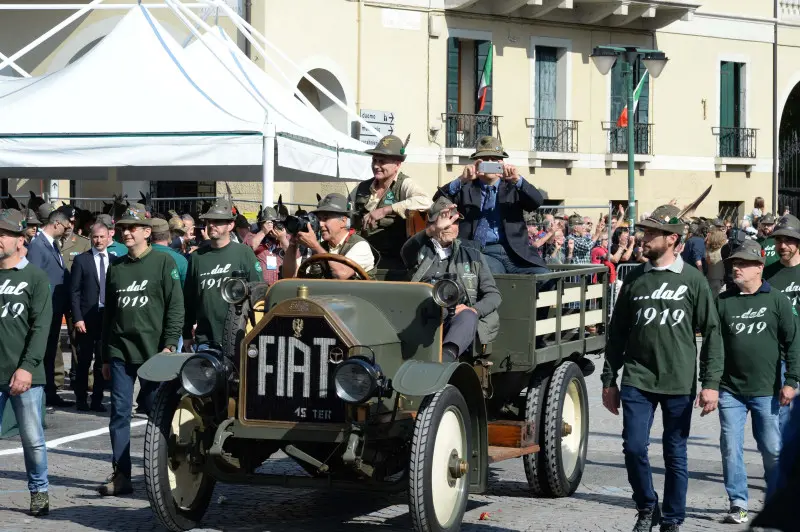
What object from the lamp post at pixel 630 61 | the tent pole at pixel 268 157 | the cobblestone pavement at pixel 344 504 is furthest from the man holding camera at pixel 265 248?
the lamp post at pixel 630 61

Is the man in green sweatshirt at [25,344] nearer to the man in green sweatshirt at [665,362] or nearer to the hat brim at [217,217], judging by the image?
the hat brim at [217,217]

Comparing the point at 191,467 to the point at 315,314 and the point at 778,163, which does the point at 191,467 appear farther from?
the point at 778,163

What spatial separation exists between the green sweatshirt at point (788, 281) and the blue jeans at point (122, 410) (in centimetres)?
427

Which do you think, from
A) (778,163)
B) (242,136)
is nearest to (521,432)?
(242,136)

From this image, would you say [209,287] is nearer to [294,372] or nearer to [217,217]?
[217,217]

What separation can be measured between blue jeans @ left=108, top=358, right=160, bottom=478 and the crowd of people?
0.04ft

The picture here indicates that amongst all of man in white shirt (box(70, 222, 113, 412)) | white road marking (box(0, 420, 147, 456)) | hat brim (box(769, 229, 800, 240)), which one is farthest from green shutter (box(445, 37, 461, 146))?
hat brim (box(769, 229, 800, 240))

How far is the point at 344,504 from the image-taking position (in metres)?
8.67

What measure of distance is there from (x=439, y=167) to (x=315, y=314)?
20819 millimetres

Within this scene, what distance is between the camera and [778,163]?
33750mm

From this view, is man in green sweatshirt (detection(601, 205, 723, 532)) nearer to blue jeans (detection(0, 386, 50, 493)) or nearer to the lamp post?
blue jeans (detection(0, 386, 50, 493))

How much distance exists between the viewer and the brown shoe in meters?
8.82

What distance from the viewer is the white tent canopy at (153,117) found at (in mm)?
13781

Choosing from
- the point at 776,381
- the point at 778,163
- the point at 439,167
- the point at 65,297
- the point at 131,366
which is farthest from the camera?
the point at 778,163
